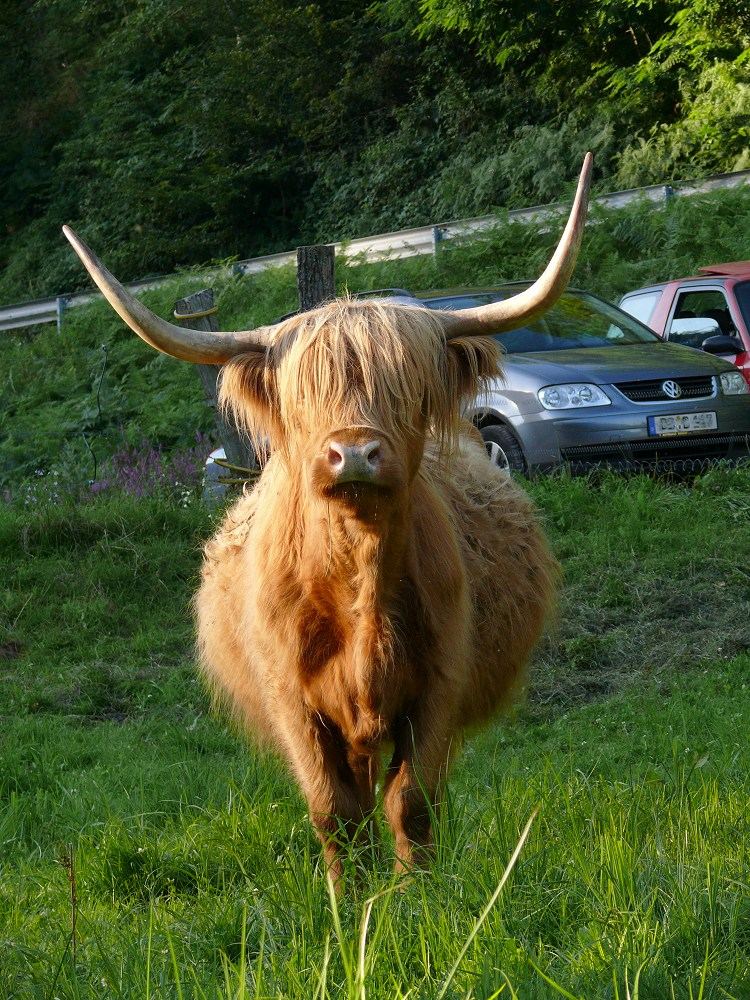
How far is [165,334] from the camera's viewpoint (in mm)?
4191

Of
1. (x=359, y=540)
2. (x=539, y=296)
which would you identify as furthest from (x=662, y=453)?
(x=359, y=540)

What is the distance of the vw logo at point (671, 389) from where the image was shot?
10.5m

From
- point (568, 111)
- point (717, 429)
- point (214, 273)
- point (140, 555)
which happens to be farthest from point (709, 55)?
point (140, 555)

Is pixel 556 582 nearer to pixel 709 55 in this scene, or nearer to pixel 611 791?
pixel 611 791

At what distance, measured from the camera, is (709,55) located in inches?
888

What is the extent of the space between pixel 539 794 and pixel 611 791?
276mm

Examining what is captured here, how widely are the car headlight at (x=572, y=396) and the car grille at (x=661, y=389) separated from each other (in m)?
0.20

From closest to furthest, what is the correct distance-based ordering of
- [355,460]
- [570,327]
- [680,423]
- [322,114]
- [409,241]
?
[355,460], [680,423], [570,327], [409,241], [322,114]

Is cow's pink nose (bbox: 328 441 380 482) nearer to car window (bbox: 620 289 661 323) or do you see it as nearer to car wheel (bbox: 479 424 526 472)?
car wheel (bbox: 479 424 526 472)

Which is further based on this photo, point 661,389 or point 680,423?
point 661,389

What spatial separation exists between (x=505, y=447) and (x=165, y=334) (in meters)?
6.39

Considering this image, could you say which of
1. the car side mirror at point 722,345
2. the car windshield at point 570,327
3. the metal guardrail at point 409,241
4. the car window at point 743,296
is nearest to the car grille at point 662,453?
the car windshield at point 570,327

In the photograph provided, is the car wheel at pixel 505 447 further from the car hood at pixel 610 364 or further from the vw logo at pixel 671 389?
the vw logo at pixel 671 389

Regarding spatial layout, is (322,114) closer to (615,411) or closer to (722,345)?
(722,345)
